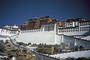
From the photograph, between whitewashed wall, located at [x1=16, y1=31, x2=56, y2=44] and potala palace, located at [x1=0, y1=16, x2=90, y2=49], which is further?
whitewashed wall, located at [x1=16, y1=31, x2=56, y2=44]

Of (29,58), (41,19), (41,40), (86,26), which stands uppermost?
(41,19)

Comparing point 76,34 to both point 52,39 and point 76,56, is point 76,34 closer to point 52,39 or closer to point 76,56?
point 52,39

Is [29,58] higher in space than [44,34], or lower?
lower

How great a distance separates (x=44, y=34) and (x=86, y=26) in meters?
2.43

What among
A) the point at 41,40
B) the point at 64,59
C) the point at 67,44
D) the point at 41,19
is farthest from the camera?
the point at 41,19

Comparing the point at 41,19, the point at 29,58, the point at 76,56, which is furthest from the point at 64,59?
the point at 41,19

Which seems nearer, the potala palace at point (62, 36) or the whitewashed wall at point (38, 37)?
the potala palace at point (62, 36)

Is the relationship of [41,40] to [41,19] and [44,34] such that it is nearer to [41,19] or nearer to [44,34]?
[44,34]

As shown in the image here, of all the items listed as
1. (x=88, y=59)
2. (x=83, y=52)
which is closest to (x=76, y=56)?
(x=83, y=52)

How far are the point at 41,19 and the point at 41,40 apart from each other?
581cm

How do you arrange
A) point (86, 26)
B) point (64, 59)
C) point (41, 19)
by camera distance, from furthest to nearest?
point (41, 19) → point (86, 26) → point (64, 59)

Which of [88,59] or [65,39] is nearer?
[88,59]

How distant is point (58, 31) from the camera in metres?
10.2

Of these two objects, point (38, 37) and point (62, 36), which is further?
point (38, 37)
